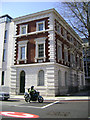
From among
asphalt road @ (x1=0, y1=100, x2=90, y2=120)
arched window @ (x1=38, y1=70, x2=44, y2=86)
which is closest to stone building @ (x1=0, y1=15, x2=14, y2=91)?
arched window @ (x1=38, y1=70, x2=44, y2=86)

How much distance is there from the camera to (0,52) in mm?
23141

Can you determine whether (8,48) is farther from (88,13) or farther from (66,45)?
(88,13)

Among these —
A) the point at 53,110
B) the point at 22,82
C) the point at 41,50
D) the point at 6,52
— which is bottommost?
the point at 53,110

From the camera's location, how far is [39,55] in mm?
20688

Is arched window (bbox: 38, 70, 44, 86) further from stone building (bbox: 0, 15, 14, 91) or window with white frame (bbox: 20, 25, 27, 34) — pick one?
window with white frame (bbox: 20, 25, 27, 34)

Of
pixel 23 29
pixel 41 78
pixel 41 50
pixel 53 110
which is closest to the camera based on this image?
pixel 53 110

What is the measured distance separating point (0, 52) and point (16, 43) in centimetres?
325

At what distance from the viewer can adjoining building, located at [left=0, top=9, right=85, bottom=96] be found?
62.9ft

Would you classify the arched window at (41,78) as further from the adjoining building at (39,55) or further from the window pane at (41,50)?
the window pane at (41,50)

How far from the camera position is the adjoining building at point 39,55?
19.2 metres

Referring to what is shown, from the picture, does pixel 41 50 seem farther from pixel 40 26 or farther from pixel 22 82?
pixel 22 82

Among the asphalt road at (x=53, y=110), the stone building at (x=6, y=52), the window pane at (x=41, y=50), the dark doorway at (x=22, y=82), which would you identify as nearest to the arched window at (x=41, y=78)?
the window pane at (x=41, y=50)

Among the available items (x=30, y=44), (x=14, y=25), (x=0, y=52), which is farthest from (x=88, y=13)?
(x=0, y=52)

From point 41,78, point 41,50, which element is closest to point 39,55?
point 41,50
